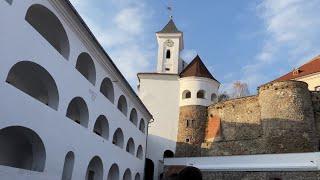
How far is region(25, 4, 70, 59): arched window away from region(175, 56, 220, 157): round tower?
50.1 ft

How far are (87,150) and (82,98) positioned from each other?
1839 mm

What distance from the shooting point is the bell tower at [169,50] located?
29.1 meters

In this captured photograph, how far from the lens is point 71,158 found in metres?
11.5

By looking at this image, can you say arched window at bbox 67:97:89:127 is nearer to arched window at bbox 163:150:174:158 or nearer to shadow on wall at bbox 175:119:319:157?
shadow on wall at bbox 175:119:319:157

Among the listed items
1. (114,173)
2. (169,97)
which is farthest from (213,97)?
(114,173)

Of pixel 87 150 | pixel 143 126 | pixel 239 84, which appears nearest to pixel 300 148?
pixel 143 126

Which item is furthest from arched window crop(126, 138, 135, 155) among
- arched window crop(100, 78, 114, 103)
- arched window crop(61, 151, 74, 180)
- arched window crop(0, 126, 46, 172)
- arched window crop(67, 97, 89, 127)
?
arched window crop(0, 126, 46, 172)

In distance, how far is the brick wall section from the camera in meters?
24.9

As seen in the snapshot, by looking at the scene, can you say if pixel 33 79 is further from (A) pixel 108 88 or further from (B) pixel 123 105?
(B) pixel 123 105

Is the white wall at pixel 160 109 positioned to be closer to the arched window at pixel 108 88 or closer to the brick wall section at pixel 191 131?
the brick wall section at pixel 191 131

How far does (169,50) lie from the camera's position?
29875mm

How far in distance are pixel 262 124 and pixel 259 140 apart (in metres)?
1.02

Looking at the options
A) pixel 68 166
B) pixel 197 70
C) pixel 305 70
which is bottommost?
pixel 68 166

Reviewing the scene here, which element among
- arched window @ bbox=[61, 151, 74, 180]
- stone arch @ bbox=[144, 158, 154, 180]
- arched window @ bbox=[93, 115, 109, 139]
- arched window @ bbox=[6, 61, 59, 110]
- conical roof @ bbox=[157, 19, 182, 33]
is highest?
conical roof @ bbox=[157, 19, 182, 33]
